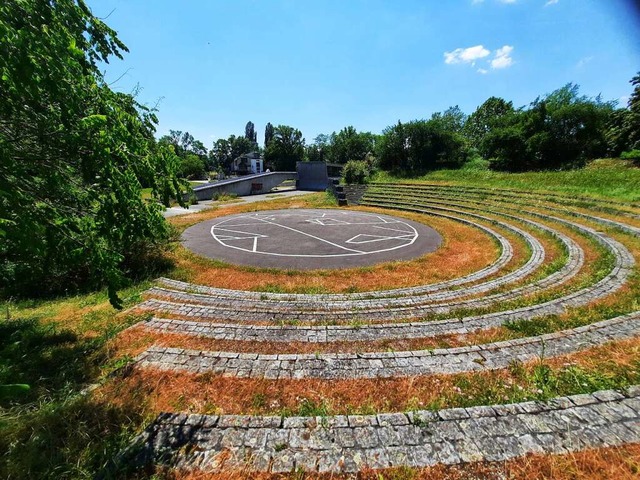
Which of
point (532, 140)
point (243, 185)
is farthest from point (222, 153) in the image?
point (532, 140)

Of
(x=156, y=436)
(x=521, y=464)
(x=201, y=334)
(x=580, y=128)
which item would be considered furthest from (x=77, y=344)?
(x=580, y=128)

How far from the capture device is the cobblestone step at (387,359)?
14.6 ft

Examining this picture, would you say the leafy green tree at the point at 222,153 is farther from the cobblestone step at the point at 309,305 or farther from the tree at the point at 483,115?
the cobblestone step at the point at 309,305

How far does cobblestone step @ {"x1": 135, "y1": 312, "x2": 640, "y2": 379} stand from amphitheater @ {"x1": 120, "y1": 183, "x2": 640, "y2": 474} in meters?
0.03

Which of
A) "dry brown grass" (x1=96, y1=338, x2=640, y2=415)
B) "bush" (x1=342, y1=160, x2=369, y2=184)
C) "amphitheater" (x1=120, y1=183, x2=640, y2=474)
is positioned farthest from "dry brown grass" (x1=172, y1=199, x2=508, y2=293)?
"bush" (x1=342, y1=160, x2=369, y2=184)

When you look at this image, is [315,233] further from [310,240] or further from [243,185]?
[243,185]

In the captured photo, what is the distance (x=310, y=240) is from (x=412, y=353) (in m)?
12.4

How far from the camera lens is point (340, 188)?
33.7 meters

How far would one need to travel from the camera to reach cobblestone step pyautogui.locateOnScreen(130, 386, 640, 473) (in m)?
2.82

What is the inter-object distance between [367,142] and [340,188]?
39.1 m

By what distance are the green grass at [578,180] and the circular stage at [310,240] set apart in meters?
12.6

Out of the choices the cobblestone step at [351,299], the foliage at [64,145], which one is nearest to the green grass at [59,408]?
the foliage at [64,145]

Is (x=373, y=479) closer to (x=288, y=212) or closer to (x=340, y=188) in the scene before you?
(x=288, y=212)

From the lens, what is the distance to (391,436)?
3.09 metres
